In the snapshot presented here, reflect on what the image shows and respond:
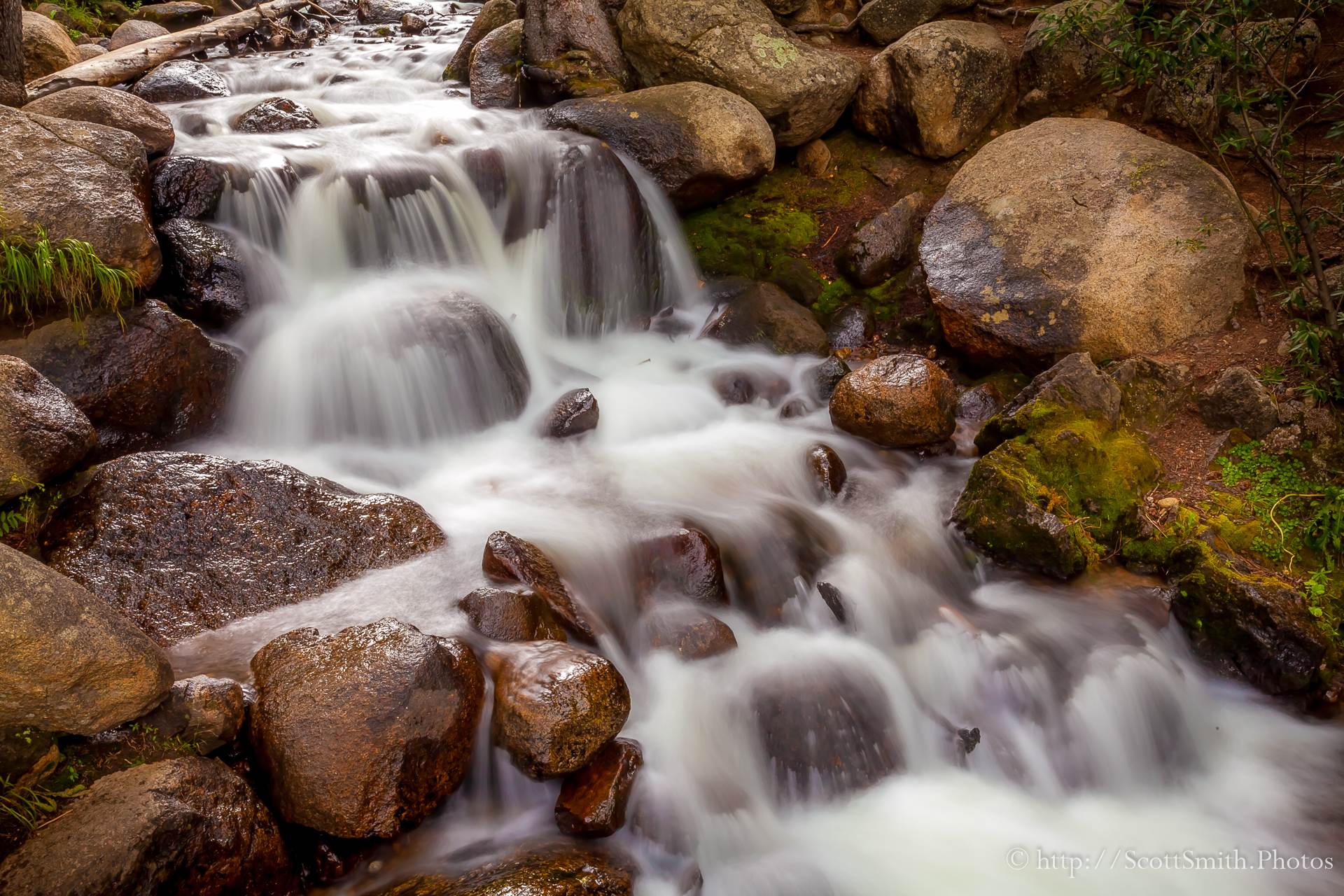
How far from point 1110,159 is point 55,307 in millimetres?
7689

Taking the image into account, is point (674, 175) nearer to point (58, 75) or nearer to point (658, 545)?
point (658, 545)

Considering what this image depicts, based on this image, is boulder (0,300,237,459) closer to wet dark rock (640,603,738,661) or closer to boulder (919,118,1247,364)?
wet dark rock (640,603,738,661)

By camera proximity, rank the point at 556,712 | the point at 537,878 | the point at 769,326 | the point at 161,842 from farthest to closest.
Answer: the point at 769,326 → the point at 556,712 → the point at 537,878 → the point at 161,842

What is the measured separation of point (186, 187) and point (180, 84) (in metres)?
4.48

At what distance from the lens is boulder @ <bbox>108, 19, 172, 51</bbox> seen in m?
11.9

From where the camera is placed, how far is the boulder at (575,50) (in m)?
8.62

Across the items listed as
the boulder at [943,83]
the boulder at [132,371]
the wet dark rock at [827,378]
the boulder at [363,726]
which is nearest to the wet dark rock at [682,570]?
the boulder at [363,726]

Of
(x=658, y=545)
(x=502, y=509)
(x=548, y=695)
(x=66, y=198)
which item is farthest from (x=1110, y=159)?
(x=66, y=198)

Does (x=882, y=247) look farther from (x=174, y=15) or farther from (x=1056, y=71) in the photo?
(x=174, y=15)

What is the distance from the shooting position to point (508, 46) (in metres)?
9.45

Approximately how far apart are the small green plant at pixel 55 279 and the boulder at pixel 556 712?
359cm

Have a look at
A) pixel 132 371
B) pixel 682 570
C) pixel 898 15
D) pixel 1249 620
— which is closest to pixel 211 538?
pixel 132 371

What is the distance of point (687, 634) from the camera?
4.23 meters

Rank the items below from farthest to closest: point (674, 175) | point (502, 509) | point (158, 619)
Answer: point (674, 175), point (502, 509), point (158, 619)
